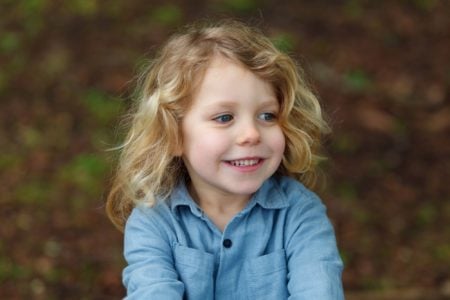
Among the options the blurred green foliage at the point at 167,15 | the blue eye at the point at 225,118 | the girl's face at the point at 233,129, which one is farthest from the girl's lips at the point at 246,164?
the blurred green foliage at the point at 167,15

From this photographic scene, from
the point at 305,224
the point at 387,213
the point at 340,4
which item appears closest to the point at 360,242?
the point at 387,213

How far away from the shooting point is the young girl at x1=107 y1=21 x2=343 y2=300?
7.47ft

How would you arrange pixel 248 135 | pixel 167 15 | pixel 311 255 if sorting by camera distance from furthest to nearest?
pixel 167 15
pixel 311 255
pixel 248 135

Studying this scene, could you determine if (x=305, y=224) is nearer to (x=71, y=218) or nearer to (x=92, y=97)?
(x=71, y=218)

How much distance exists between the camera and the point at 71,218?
4680 mm

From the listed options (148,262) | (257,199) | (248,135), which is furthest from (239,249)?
(248,135)

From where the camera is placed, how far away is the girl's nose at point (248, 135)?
2.24 m

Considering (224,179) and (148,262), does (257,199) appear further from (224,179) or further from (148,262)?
(148,262)

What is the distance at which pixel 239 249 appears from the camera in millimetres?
2410

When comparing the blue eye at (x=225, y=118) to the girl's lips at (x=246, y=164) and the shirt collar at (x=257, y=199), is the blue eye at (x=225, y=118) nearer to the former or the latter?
the girl's lips at (x=246, y=164)

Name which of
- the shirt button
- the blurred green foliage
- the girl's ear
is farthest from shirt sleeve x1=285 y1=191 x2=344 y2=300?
the blurred green foliage

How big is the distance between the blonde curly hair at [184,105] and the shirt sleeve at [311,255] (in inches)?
7.3

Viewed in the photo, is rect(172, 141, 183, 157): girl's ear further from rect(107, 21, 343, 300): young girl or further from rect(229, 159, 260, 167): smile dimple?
rect(229, 159, 260, 167): smile dimple

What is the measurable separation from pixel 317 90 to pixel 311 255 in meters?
1.61
